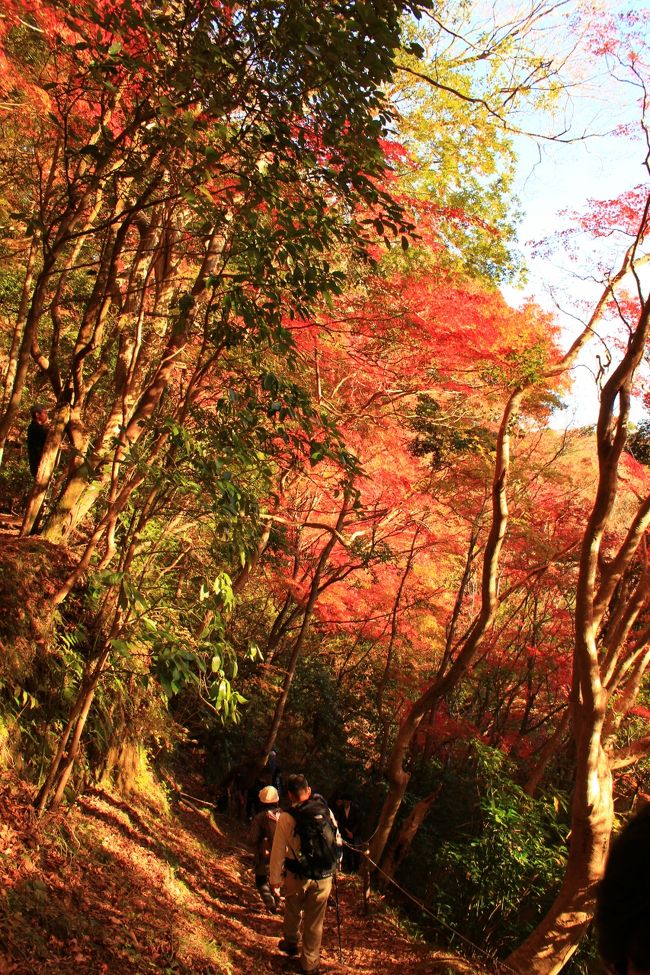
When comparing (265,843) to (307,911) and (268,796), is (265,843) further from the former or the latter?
(307,911)

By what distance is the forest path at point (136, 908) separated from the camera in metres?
3.74

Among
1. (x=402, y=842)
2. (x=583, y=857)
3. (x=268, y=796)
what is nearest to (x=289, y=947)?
(x=268, y=796)

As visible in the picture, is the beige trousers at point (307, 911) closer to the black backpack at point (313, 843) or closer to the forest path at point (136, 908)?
the black backpack at point (313, 843)

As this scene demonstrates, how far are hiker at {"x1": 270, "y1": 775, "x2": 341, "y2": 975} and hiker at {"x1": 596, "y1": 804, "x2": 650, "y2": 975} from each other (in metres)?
4.39

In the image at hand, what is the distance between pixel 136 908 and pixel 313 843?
136 centimetres

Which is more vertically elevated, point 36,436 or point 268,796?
point 36,436

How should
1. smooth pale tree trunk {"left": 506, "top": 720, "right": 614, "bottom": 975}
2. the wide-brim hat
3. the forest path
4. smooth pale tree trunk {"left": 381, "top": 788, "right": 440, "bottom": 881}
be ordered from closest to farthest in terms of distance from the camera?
the forest path < smooth pale tree trunk {"left": 506, "top": 720, "right": 614, "bottom": 975} < the wide-brim hat < smooth pale tree trunk {"left": 381, "top": 788, "right": 440, "bottom": 881}

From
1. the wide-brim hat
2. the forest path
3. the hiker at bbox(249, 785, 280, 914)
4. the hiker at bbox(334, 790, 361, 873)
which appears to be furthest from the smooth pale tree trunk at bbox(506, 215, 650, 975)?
the hiker at bbox(334, 790, 361, 873)

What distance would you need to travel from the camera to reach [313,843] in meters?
5.16

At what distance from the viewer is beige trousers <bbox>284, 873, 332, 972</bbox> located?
17.5 ft

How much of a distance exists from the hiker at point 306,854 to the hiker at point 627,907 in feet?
14.4

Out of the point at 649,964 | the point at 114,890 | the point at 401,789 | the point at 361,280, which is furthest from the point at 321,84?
the point at 401,789

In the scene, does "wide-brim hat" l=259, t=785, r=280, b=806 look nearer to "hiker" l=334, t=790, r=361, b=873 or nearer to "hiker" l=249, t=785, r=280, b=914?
"hiker" l=249, t=785, r=280, b=914

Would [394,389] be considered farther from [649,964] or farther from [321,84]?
[649,964]
